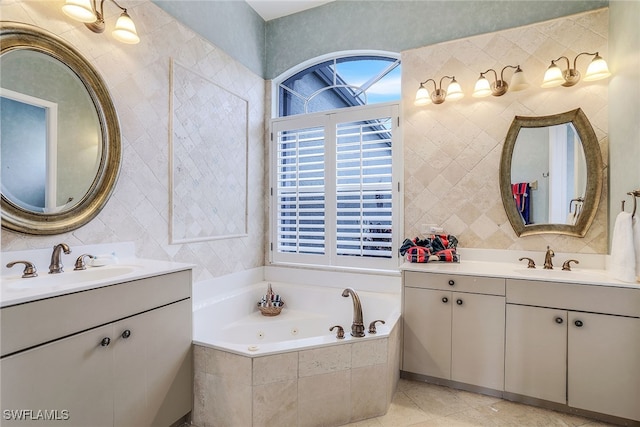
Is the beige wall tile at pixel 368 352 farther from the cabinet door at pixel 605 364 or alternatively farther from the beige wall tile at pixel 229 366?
the cabinet door at pixel 605 364

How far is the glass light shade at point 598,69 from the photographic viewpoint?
2.12 meters

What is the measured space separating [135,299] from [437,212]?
2.25m

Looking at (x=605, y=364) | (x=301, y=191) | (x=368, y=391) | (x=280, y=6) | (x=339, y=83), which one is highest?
(x=280, y=6)

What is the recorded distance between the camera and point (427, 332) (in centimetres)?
225

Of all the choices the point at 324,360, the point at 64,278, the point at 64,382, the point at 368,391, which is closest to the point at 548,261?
the point at 368,391

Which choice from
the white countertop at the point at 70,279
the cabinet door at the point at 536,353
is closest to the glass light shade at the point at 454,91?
the cabinet door at the point at 536,353

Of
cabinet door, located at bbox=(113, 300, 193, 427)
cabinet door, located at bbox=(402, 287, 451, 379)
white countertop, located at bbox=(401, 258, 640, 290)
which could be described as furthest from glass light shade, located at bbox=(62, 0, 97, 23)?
cabinet door, located at bbox=(402, 287, 451, 379)

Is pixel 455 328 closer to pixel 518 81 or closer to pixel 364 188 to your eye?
pixel 364 188

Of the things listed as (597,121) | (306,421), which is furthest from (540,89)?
(306,421)

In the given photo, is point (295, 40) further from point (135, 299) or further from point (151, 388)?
point (151, 388)

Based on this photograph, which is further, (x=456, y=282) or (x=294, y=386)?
(x=456, y=282)

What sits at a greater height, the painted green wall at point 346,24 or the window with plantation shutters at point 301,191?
the painted green wall at point 346,24

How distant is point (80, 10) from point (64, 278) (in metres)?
1.36

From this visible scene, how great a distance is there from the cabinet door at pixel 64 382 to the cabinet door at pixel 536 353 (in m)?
2.25
